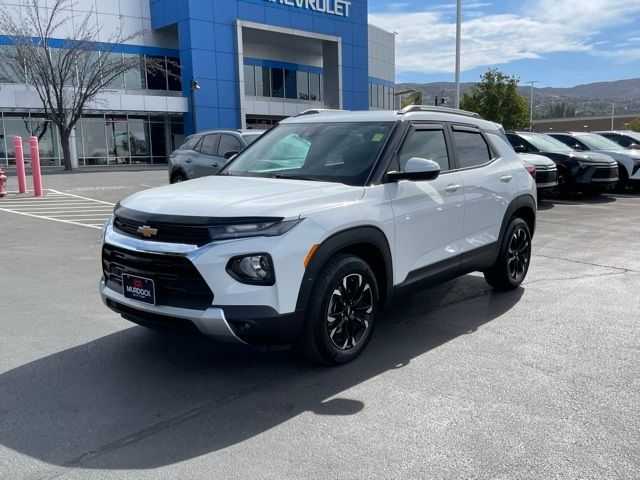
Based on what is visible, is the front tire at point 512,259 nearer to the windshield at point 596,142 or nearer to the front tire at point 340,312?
the front tire at point 340,312

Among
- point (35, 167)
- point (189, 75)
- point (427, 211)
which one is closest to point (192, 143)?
point (35, 167)

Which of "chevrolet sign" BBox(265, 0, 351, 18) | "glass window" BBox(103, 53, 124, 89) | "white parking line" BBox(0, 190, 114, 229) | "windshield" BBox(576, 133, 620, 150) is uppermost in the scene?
"chevrolet sign" BBox(265, 0, 351, 18)

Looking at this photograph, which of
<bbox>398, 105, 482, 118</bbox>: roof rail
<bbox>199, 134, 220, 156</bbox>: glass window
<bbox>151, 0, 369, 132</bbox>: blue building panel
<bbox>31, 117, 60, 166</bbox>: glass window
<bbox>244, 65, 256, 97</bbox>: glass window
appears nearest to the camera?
<bbox>398, 105, 482, 118</bbox>: roof rail

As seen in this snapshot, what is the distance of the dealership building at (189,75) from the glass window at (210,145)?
23.2 metres

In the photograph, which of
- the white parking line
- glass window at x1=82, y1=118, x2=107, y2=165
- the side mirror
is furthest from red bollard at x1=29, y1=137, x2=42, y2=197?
glass window at x1=82, y1=118, x2=107, y2=165

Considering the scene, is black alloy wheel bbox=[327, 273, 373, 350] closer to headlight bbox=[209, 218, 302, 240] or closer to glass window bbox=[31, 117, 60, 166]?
headlight bbox=[209, 218, 302, 240]

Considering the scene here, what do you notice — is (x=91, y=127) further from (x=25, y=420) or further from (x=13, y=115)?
(x=25, y=420)

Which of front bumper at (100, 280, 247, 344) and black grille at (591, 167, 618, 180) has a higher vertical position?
black grille at (591, 167, 618, 180)

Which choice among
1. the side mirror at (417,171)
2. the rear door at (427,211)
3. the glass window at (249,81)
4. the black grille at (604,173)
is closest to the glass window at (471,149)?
the rear door at (427,211)

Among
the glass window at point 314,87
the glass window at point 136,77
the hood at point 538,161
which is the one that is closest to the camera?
the hood at point 538,161

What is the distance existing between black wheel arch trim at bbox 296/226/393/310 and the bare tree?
100 ft

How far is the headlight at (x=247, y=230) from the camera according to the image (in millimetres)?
3598

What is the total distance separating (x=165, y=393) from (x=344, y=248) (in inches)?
60.5

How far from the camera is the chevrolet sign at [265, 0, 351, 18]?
131ft
